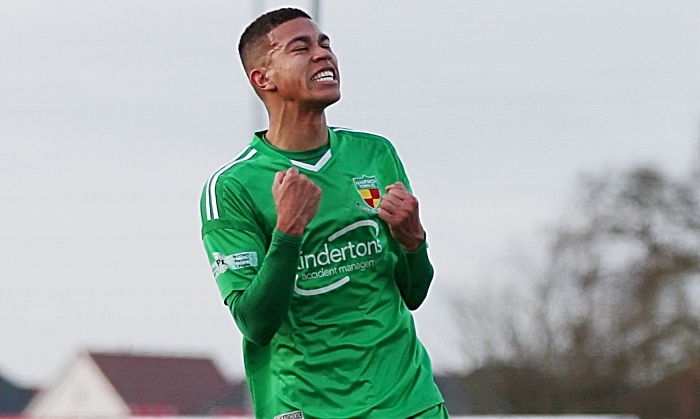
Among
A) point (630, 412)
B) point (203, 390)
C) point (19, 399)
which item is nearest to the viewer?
point (203, 390)

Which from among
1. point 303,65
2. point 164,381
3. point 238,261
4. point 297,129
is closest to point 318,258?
point 238,261

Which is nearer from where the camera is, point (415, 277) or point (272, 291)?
point (272, 291)

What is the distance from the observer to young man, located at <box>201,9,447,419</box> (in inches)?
125

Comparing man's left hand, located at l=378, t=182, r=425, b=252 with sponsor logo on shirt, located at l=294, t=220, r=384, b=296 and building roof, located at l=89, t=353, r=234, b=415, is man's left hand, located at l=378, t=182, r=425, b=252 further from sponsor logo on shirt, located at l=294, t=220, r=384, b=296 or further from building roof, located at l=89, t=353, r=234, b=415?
building roof, located at l=89, t=353, r=234, b=415

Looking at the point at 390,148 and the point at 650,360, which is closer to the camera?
the point at 390,148

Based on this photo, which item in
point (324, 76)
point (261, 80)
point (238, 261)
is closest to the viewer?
point (238, 261)

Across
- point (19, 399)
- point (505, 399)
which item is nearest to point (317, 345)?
point (19, 399)

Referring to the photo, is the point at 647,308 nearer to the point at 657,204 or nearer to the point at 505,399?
the point at 657,204

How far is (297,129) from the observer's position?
336 centimetres

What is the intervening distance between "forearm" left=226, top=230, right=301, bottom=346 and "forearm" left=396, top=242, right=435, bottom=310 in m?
0.42

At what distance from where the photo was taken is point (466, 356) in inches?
755

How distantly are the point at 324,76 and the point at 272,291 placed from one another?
0.62 m

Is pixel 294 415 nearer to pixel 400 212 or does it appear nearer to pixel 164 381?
pixel 400 212

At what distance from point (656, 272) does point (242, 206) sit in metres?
20.6
